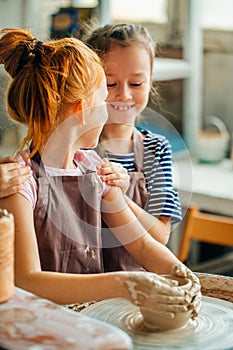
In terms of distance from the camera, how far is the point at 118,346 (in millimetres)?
1162

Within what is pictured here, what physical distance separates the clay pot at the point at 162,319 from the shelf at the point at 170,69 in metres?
2.40

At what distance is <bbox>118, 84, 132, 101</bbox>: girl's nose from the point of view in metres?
2.13

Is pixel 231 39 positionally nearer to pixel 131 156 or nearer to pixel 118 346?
pixel 131 156

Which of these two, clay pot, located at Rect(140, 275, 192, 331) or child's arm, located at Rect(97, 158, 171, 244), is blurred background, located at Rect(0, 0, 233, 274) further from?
clay pot, located at Rect(140, 275, 192, 331)

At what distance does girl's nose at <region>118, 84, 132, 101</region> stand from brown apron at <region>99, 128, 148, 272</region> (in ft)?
0.54

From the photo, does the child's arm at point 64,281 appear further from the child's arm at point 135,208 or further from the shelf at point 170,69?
the shelf at point 170,69

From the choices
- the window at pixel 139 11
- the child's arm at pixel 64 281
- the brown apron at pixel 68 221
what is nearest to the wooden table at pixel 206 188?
the window at pixel 139 11

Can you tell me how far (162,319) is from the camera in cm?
156

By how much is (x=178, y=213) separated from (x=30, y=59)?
676 millimetres

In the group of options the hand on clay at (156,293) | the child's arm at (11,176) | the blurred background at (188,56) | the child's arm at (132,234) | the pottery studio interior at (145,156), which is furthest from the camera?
the blurred background at (188,56)

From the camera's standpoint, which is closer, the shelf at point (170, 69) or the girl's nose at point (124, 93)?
the girl's nose at point (124, 93)

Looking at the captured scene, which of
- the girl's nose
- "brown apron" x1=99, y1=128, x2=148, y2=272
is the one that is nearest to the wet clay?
"brown apron" x1=99, y1=128, x2=148, y2=272

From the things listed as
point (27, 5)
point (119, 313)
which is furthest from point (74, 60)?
point (27, 5)

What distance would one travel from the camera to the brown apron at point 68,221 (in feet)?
5.99
